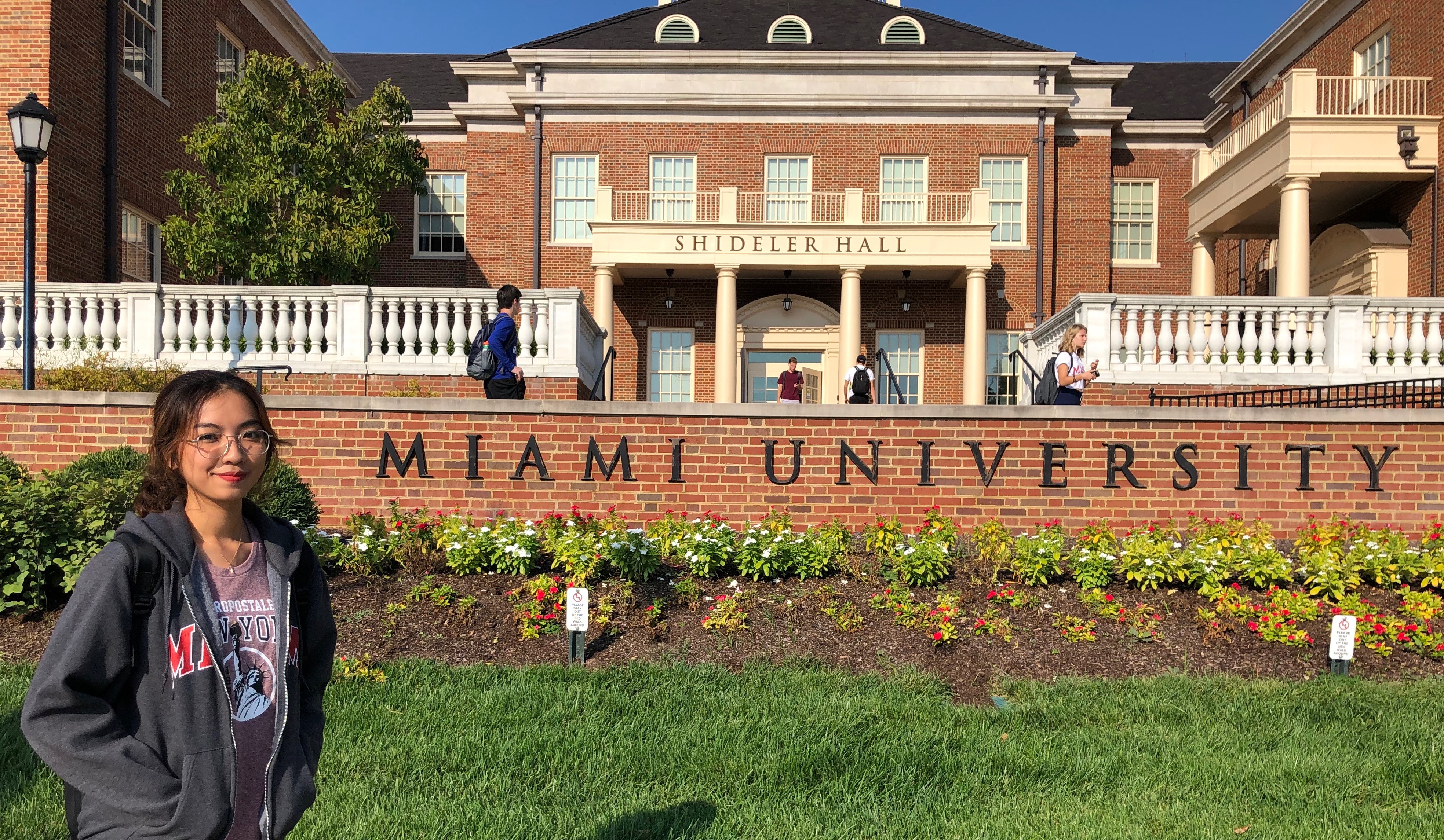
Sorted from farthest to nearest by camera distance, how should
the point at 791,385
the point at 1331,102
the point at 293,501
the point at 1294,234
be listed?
the point at 1331,102
the point at 1294,234
the point at 791,385
the point at 293,501

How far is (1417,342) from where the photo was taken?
1182cm

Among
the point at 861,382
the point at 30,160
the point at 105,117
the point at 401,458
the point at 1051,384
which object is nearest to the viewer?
the point at 401,458

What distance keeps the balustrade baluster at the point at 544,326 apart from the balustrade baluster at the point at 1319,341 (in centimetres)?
902

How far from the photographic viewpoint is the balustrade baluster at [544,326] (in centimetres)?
1201

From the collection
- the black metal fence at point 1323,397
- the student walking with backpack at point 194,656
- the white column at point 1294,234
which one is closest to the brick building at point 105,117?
the student walking with backpack at point 194,656

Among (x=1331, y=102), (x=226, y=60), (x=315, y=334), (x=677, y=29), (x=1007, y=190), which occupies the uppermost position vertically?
(x=677, y=29)

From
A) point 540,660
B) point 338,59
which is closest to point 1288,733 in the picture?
point 540,660

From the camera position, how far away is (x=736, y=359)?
2098 cm

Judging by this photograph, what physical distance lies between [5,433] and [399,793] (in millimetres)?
6541

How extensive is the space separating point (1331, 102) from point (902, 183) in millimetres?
8204

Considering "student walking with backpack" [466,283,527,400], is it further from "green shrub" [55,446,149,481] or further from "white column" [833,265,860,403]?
"white column" [833,265,860,403]

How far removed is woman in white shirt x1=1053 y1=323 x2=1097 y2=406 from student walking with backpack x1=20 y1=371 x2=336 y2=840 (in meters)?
7.74

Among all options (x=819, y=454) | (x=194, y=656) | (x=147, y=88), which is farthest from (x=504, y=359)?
(x=147, y=88)

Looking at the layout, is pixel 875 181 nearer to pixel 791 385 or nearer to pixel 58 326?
pixel 791 385
